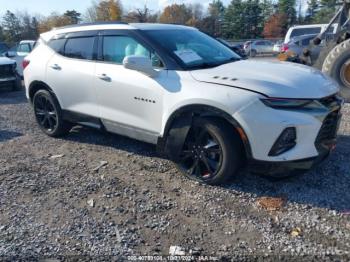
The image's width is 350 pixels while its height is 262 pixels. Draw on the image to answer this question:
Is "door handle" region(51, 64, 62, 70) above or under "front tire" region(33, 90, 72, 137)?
above

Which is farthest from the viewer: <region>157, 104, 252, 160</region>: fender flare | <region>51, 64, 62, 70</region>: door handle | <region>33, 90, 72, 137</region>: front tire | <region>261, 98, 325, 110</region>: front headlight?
<region>33, 90, 72, 137</region>: front tire

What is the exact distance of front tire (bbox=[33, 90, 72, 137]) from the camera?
18.6 feet

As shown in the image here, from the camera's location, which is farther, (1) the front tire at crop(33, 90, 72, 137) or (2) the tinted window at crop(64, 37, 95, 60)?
(1) the front tire at crop(33, 90, 72, 137)

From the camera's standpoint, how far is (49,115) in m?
5.94

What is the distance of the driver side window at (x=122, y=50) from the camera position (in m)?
4.29

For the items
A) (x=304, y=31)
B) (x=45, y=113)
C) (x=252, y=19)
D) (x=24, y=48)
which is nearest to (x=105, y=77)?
(x=45, y=113)

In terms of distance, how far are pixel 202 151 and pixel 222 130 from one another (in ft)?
1.29

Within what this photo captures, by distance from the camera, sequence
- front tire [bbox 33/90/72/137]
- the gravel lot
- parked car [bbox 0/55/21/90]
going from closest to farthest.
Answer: the gravel lot
front tire [bbox 33/90/72/137]
parked car [bbox 0/55/21/90]

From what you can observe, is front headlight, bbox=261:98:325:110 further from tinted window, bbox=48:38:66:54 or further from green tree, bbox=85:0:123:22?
green tree, bbox=85:0:123:22

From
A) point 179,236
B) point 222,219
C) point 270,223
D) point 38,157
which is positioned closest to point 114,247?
point 179,236

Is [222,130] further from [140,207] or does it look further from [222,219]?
[140,207]

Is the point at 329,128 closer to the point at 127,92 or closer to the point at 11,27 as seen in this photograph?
the point at 127,92

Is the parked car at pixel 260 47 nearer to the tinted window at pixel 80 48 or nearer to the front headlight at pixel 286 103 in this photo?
the tinted window at pixel 80 48

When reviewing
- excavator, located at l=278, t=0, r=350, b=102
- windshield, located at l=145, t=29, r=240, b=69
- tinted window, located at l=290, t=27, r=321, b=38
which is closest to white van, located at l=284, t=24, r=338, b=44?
tinted window, located at l=290, t=27, r=321, b=38
